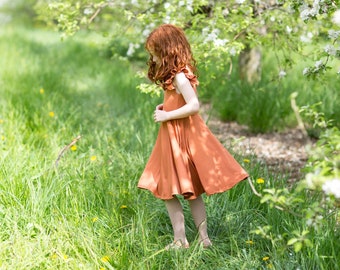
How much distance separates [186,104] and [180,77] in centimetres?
14

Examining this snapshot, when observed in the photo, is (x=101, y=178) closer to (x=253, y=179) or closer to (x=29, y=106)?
(x=253, y=179)

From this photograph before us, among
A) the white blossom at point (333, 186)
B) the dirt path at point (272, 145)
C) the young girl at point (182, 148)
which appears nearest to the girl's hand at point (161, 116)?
the young girl at point (182, 148)

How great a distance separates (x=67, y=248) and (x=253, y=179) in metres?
1.28

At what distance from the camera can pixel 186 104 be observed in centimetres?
265

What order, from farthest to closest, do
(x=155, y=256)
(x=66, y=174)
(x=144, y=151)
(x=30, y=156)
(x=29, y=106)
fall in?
(x=29, y=106)
(x=144, y=151)
(x=30, y=156)
(x=66, y=174)
(x=155, y=256)

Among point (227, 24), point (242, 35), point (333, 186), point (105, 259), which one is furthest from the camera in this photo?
point (242, 35)

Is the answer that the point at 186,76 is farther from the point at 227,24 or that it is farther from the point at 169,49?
the point at 227,24

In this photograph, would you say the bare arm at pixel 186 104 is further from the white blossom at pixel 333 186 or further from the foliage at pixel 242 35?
the white blossom at pixel 333 186

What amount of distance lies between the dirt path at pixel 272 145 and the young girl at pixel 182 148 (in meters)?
1.58

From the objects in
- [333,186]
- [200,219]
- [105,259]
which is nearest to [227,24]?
[200,219]

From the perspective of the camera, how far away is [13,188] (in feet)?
10.0

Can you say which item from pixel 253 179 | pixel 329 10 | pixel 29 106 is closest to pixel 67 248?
pixel 253 179

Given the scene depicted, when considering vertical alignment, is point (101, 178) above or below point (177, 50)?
below

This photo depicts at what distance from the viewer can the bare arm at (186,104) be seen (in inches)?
103
